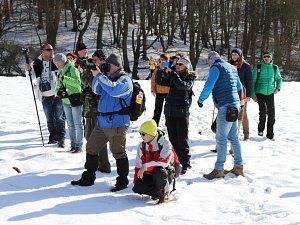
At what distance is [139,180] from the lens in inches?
226

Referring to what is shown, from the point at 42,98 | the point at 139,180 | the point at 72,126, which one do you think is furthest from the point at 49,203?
the point at 42,98

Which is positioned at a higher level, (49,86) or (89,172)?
(49,86)

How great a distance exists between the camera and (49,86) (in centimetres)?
823

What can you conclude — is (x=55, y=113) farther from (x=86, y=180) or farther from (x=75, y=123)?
(x=86, y=180)

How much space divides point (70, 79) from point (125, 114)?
212cm

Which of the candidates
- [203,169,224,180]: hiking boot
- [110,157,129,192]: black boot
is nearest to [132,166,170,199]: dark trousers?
[110,157,129,192]: black boot

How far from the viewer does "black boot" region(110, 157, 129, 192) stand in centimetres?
600

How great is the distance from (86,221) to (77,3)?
34316 millimetres

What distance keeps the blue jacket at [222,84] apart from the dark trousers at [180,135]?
563 mm

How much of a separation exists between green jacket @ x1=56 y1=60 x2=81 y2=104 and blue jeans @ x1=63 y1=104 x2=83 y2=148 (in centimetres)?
34

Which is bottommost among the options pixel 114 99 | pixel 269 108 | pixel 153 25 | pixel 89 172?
pixel 89 172

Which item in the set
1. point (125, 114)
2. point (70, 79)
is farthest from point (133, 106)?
point (70, 79)

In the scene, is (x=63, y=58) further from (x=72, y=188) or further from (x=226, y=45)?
(x=226, y=45)

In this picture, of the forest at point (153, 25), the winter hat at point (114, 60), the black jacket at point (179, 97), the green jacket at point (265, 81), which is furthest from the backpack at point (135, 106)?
the forest at point (153, 25)
